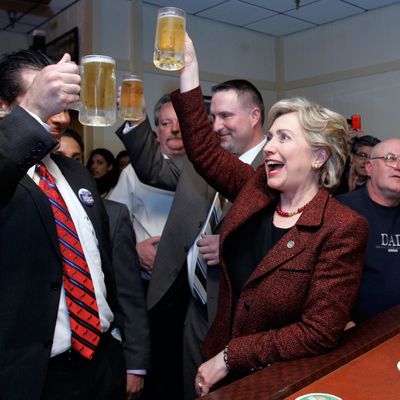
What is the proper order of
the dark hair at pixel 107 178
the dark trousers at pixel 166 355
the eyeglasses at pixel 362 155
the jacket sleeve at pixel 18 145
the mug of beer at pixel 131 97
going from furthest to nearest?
the dark hair at pixel 107 178, the eyeglasses at pixel 362 155, the dark trousers at pixel 166 355, the mug of beer at pixel 131 97, the jacket sleeve at pixel 18 145

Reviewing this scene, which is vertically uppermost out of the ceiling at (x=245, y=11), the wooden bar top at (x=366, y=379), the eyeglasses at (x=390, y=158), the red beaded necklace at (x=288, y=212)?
the ceiling at (x=245, y=11)

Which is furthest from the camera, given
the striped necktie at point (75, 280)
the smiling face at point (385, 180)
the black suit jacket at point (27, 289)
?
the smiling face at point (385, 180)

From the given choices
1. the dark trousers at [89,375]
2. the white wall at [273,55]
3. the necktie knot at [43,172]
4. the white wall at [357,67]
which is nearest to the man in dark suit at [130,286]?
the dark trousers at [89,375]

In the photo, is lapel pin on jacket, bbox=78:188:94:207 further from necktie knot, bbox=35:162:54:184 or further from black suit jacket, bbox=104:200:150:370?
black suit jacket, bbox=104:200:150:370

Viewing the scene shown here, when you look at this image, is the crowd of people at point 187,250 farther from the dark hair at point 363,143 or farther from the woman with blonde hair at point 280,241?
the dark hair at point 363,143

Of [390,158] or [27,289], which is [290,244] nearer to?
[27,289]

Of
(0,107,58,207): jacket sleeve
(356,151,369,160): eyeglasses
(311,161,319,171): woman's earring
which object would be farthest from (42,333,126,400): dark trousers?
(356,151,369,160): eyeglasses

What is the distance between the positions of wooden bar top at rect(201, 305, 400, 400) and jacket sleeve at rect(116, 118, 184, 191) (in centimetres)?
121

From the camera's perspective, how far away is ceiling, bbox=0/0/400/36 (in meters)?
6.06

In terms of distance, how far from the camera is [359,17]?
21.4 feet

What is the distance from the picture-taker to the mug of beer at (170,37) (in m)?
1.54

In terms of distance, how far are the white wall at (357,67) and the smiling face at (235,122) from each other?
4.35 metres

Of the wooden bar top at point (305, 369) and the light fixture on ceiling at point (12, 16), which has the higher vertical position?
the light fixture on ceiling at point (12, 16)

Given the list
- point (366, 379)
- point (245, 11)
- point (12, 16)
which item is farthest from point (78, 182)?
point (12, 16)
